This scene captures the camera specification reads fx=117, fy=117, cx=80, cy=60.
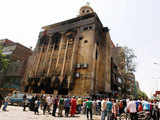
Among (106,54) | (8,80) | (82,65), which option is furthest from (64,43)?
(8,80)

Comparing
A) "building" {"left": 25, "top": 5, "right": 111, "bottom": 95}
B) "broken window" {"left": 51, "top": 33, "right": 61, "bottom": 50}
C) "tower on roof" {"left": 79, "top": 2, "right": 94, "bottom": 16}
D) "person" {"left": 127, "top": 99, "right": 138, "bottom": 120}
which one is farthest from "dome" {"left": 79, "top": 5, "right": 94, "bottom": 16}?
"person" {"left": 127, "top": 99, "right": 138, "bottom": 120}

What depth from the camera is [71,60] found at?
24125 mm

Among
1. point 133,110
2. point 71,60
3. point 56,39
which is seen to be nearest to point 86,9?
point 56,39

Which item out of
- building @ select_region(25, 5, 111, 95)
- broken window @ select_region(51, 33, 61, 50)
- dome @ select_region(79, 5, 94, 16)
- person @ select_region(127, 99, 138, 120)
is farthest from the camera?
dome @ select_region(79, 5, 94, 16)

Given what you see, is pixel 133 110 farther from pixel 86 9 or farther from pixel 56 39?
pixel 86 9

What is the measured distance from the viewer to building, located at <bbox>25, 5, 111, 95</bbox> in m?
21.8

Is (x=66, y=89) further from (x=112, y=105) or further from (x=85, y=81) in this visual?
(x=112, y=105)

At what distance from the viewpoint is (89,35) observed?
24.8 metres

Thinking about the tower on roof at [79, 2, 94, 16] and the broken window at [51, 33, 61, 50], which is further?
the tower on roof at [79, 2, 94, 16]

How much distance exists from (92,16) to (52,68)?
49.5ft

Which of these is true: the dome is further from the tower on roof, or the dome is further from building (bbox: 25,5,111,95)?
building (bbox: 25,5,111,95)

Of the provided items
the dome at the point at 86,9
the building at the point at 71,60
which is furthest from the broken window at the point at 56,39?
the dome at the point at 86,9

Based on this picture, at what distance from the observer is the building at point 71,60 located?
2184cm

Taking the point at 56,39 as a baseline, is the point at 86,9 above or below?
above
